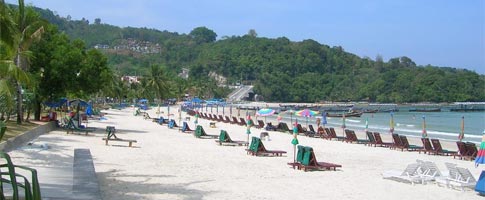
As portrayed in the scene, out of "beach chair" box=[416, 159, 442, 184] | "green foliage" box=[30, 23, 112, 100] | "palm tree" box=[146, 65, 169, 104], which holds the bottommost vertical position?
"beach chair" box=[416, 159, 442, 184]

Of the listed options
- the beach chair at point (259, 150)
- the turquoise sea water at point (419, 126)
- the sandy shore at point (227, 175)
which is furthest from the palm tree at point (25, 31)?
the turquoise sea water at point (419, 126)

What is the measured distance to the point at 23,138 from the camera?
18.2 m

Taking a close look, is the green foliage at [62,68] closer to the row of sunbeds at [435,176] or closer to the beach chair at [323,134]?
the beach chair at [323,134]

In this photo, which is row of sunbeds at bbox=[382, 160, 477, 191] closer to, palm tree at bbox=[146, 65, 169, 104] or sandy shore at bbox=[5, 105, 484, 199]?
sandy shore at bbox=[5, 105, 484, 199]

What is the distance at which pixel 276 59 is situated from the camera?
605ft

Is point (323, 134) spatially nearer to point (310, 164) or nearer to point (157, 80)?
point (310, 164)

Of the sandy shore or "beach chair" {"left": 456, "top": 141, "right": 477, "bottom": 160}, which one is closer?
the sandy shore

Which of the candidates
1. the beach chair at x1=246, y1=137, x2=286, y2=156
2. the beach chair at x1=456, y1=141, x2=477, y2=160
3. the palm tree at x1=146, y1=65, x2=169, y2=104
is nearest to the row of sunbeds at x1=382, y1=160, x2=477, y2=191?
the beach chair at x1=246, y1=137, x2=286, y2=156

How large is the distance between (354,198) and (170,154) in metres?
8.74

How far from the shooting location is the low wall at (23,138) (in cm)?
1497

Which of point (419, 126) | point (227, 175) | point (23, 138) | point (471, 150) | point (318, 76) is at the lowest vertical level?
point (419, 126)

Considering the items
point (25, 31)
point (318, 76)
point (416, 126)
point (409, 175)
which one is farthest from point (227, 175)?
point (318, 76)

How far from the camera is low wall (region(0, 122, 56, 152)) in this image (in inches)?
589

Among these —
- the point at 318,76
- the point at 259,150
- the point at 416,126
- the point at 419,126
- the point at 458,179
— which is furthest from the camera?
the point at 318,76
